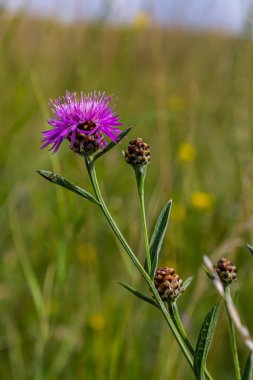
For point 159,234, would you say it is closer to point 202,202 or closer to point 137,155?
point 137,155

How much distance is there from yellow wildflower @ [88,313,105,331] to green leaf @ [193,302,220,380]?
98 centimetres

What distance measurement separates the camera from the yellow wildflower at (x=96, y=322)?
5.25ft

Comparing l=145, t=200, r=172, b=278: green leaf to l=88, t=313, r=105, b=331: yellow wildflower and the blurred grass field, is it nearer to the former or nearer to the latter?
the blurred grass field

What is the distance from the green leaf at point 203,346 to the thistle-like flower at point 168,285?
42 mm

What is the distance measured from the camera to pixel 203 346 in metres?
0.64

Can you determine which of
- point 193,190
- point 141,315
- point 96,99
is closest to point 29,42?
point 193,190

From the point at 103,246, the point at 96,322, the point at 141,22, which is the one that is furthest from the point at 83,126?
the point at 141,22

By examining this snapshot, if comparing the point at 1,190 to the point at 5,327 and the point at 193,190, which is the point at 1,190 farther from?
the point at 193,190

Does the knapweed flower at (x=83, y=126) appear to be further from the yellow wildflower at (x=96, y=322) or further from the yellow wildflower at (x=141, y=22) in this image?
the yellow wildflower at (x=141, y=22)

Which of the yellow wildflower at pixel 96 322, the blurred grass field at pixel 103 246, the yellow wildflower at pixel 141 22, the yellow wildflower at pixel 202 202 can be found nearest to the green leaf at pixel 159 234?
the blurred grass field at pixel 103 246

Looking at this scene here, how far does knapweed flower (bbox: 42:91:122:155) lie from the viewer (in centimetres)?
67

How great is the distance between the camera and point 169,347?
1.44m

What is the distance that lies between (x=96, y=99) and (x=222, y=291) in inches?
11.2

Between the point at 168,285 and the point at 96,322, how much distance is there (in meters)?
0.99
